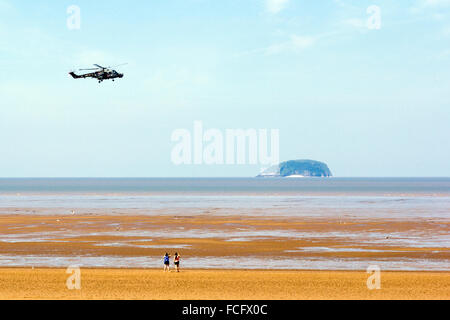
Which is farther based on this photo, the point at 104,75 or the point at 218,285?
the point at 104,75

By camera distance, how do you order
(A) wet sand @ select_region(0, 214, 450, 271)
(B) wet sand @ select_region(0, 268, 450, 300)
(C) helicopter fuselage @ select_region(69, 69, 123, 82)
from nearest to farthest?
(B) wet sand @ select_region(0, 268, 450, 300)
(A) wet sand @ select_region(0, 214, 450, 271)
(C) helicopter fuselage @ select_region(69, 69, 123, 82)

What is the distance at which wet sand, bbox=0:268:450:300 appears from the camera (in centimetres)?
2661

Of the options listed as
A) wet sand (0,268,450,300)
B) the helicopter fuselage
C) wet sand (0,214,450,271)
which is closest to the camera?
wet sand (0,268,450,300)

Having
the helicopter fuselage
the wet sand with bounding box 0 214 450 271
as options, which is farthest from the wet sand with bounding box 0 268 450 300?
the helicopter fuselage

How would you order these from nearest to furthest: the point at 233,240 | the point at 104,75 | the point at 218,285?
the point at 218,285
the point at 233,240
the point at 104,75

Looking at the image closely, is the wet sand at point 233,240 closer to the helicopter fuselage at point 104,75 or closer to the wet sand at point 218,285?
the wet sand at point 218,285

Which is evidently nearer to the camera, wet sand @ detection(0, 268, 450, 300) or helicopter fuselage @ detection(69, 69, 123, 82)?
wet sand @ detection(0, 268, 450, 300)

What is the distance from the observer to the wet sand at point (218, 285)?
26.6 meters

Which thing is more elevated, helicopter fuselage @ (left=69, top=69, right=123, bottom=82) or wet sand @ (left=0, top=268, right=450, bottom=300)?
helicopter fuselage @ (left=69, top=69, right=123, bottom=82)

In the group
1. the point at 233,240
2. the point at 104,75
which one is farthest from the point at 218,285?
the point at 104,75

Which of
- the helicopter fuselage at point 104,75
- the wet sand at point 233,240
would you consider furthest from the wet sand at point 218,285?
the helicopter fuselage at point 104,75

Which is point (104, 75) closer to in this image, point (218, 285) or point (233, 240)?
point (233, 240)

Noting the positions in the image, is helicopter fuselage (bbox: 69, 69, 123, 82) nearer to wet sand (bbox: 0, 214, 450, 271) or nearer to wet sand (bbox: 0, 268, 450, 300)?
wet sand (bbox: 0, 214, 450, 271)

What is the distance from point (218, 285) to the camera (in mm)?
29250
